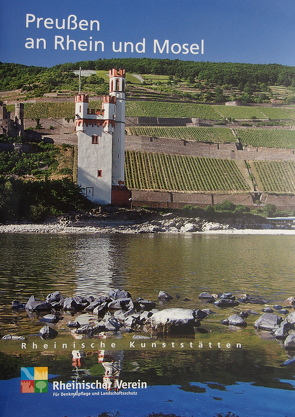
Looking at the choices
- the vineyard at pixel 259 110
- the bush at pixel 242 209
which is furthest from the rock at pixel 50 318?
the vineyard at pixel 259 110

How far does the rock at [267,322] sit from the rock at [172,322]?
80 centimetres

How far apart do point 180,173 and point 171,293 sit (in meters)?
8.45

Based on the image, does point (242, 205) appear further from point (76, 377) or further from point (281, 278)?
point (76, 377)

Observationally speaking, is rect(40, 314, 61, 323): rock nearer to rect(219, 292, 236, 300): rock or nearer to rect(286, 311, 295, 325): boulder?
rect(219, 292, 236, 300): rock

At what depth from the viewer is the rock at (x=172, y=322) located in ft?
21.1

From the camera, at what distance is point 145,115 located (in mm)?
20281

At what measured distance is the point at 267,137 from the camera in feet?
59.9

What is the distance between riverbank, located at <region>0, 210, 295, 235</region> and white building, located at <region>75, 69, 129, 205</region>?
481mm

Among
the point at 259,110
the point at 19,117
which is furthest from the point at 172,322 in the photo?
the point at 259,110

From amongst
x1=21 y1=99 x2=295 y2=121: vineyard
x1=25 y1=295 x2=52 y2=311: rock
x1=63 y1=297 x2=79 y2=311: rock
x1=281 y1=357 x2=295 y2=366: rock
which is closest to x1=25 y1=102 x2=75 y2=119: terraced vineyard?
x1=21 y1=99 x2=295 y2=121: vineyard

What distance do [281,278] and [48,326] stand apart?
4.06 metres

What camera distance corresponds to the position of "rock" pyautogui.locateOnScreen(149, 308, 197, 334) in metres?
6.42

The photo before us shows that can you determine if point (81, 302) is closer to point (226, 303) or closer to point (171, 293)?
point (171, 293)

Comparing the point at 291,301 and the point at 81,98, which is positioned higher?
the point at 81,98
